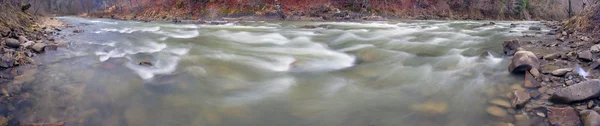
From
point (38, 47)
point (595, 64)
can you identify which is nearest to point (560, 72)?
point (595, 64)

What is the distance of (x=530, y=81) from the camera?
5.68 m

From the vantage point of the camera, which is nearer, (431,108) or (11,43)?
(431,108)

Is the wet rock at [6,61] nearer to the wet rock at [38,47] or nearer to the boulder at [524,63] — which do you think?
the wet rock at [38,47]

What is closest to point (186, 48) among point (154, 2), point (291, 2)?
point (291, 2)

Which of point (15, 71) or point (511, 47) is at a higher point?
point (511, 47)

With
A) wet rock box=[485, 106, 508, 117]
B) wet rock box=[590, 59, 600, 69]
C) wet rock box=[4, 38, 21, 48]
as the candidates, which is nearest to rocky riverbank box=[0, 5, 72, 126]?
wet rock box=[4, 38, 21, 48]

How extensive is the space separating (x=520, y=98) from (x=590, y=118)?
0.99 metres

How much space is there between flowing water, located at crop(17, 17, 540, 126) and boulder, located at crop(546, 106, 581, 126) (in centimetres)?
51

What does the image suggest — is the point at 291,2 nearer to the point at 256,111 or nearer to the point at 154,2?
the point at 154,2

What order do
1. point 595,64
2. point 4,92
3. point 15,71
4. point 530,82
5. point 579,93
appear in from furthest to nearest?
point 15,71 → point 595,64 → point 530,82 → point 4,92 → point 579,93

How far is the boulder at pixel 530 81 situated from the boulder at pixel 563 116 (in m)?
0.99

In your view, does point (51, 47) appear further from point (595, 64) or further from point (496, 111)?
point (595, 64)

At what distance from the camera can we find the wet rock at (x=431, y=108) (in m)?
5.04

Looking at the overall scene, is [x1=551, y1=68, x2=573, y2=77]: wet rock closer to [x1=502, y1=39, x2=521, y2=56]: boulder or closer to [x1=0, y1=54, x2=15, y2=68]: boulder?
[x1=502, y1=39, x2=521, y2=56]: boulder
